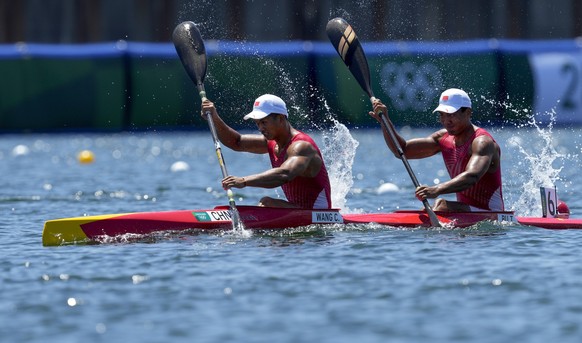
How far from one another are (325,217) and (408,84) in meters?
16.9

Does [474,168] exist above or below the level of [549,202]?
above

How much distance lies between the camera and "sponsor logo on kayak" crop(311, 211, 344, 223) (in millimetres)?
12156

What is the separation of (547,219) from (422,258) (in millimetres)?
2653

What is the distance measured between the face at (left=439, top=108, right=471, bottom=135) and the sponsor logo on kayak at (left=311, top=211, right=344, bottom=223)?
54.4 inches

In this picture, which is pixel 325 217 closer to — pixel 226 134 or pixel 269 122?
pixel 269 122

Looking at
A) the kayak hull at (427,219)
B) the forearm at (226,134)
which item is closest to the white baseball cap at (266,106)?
the forearm at (226,134)

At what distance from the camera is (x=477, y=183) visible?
40.9 ft

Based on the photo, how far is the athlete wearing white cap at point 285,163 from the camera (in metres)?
11.9

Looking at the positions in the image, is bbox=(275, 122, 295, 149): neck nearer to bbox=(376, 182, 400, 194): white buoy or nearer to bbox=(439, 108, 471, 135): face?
bbox=(439, 108, 471, 135): face

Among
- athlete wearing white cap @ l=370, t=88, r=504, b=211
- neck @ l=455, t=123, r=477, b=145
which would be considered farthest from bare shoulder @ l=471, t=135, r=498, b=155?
neck @ l=455, t=123, r=477, b=145

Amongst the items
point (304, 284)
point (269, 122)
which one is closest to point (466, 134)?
point (269, 122)

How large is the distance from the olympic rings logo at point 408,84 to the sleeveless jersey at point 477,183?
16171mm

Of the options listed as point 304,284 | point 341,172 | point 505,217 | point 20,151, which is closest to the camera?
point 304,284

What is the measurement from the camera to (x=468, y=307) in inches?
326
